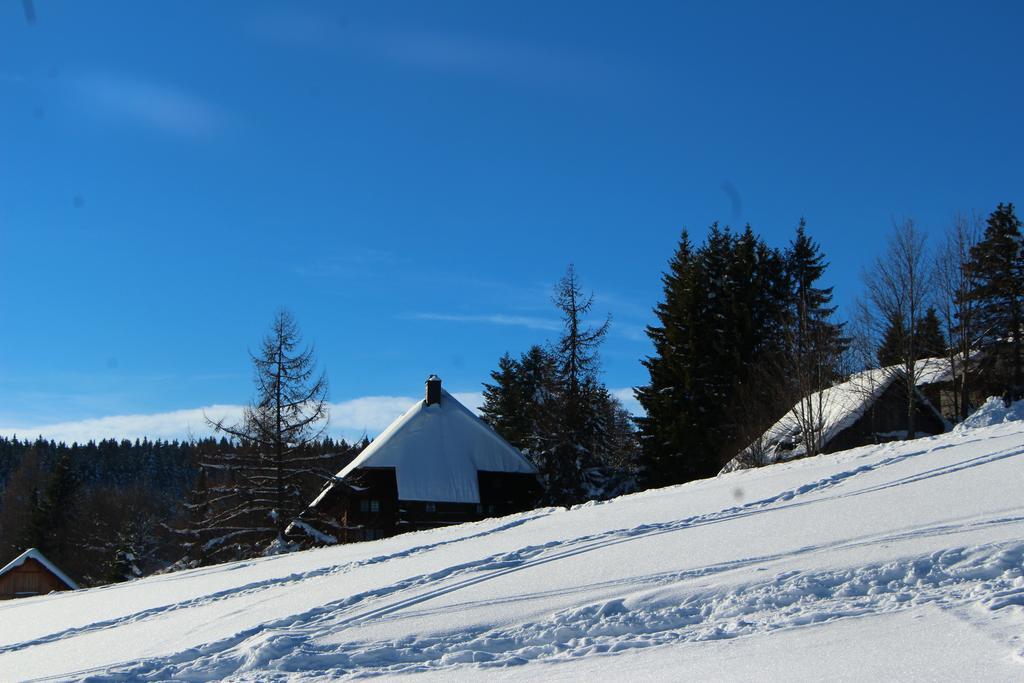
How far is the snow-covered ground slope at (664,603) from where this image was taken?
807 cm

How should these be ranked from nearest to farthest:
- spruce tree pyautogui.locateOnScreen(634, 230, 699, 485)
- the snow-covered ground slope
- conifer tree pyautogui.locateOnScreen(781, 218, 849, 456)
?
the snow-covered ground slope → conifer tree pyautogui.locateOnScreen(781, 218, 849, 456) → spruce tree pyautogui.locateOnScreen(634, 230, 699, 485)

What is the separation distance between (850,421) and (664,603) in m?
26.3

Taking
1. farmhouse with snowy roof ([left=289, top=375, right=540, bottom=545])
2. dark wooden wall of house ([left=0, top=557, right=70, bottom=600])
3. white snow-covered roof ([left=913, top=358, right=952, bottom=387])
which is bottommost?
dark wooden wall of house ([left=0, top=557, right=70, bottom=600])

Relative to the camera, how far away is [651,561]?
12.1m

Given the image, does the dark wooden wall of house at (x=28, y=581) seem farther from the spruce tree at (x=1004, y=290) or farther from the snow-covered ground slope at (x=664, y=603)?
the spruce tree at (x=1004, y=290)

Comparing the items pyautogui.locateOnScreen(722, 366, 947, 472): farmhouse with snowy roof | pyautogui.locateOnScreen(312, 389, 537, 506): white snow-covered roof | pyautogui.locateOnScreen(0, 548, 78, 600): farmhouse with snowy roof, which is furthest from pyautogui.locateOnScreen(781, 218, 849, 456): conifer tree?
pyautogui.locateOnScreen(0, 548, 78, 600): farmhouse with snowy roof

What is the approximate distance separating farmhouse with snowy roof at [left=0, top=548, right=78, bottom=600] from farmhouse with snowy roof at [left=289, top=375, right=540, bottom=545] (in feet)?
35.6

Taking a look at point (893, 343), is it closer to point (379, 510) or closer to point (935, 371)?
point (935, 371)

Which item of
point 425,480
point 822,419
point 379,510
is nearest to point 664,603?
point 822,419

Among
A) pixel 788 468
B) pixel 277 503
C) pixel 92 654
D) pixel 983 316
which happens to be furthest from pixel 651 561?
pixel 983 316

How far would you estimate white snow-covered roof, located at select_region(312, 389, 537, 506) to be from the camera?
1538 inches

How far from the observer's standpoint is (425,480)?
3919cm

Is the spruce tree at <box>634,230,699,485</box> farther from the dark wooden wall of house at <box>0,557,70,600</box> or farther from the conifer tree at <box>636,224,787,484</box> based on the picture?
the dark wooden wall of house at <box>0,557,70,600</box>

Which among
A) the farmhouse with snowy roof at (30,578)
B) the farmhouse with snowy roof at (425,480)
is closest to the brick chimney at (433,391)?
the farmhouse with snowy roof at (425,480)
